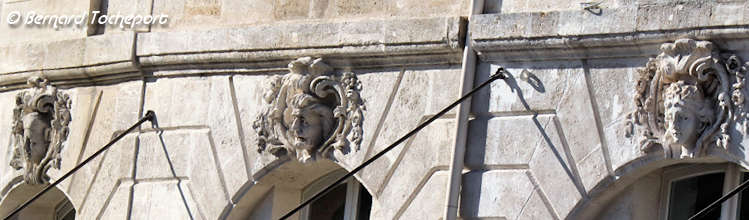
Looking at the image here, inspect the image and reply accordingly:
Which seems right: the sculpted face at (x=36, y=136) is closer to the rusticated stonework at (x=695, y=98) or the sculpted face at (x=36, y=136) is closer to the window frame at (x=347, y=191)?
the window frame at (x=347, y=191)

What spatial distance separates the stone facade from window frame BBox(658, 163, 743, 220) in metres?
0.02

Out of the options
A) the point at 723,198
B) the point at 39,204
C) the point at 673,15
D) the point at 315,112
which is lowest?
the point at 723,198

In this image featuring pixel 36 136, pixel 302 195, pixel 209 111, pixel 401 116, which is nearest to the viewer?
pixel 401 116

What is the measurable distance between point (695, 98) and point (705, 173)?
63 centimetres

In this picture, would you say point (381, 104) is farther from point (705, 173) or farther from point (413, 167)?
point (705, 173)

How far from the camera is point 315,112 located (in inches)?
577

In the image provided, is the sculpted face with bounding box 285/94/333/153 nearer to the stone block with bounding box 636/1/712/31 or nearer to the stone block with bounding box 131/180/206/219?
the stone block with bounding box 131/180/206/219

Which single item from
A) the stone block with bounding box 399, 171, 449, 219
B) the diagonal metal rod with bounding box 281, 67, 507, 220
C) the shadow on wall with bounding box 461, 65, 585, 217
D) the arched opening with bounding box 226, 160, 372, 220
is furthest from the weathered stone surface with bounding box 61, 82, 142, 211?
the shadow on wall with bounding box 461, 65, 585, 217

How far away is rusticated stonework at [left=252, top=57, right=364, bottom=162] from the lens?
14.6m

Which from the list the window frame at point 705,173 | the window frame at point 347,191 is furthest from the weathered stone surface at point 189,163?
the window frame at point 705,173

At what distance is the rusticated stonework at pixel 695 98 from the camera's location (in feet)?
40.9

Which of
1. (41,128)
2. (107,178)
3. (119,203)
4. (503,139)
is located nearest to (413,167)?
(503,139)

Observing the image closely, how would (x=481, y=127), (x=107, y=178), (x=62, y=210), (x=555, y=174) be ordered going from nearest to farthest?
(x=555, y=174)
(x=481, y=127)
(x=107, y=178)
(x=62, y=210)

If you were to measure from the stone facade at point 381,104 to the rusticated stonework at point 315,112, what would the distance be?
0.04ft
